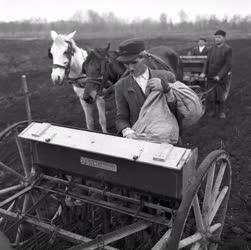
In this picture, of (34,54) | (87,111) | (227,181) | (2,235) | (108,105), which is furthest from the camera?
(34,54)

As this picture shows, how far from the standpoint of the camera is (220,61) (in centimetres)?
743

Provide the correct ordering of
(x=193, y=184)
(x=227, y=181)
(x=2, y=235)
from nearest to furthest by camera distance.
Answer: (x=193, y=184), (x=2, y=235), (x=227, y=181)

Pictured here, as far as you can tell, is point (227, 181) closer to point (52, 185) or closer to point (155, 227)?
point (155, 227)

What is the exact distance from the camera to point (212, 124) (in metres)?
7.32

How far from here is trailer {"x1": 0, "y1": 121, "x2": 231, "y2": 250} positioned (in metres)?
2.74

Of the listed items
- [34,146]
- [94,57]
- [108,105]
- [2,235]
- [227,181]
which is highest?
[94,57]

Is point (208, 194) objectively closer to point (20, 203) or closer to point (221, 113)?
point (20, 203)

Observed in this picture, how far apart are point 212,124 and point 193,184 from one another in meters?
4.90

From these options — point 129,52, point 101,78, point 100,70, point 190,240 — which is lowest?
point 190,240

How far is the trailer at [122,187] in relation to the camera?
274 cm

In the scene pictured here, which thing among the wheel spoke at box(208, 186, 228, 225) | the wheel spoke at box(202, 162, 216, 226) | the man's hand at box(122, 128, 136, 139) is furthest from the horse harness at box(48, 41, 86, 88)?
the wheel spoke at box(202, 162, 216, 226)

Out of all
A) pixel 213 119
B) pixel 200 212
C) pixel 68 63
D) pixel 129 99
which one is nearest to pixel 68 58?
pixel 68 63

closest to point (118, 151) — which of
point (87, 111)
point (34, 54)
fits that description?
point (87, 111)

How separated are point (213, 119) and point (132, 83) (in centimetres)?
436
